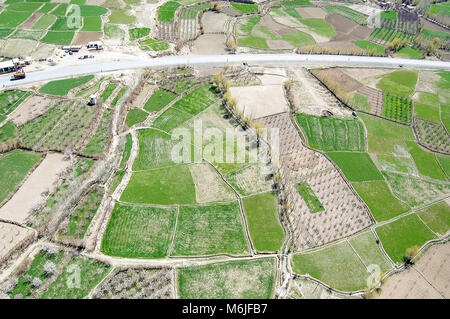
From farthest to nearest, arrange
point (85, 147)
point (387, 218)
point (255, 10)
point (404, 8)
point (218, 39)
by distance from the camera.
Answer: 1. point (404, 8)
2. point (255, 10)
3. point (218, 39)
4. point (85, 147)
5. point (387, 218)

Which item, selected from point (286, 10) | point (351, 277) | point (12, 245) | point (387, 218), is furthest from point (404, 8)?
point (12, 245)

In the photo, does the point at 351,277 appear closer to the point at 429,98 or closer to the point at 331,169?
the point at 331,169

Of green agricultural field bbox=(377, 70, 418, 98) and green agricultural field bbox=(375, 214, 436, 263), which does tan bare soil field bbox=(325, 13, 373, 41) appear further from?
green agricultural field bbox=(375, 214, 436, 263)

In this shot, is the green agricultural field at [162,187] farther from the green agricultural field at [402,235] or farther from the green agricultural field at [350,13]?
the green agricultural field at [350,13]

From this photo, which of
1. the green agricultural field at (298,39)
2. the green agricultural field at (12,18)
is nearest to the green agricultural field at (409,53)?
the green agricultural field at (298,39)

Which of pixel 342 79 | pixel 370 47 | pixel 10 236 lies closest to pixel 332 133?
pixel 342 79

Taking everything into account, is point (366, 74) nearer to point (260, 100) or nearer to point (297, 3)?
point (260, 100)

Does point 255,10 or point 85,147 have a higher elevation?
point 255,10
